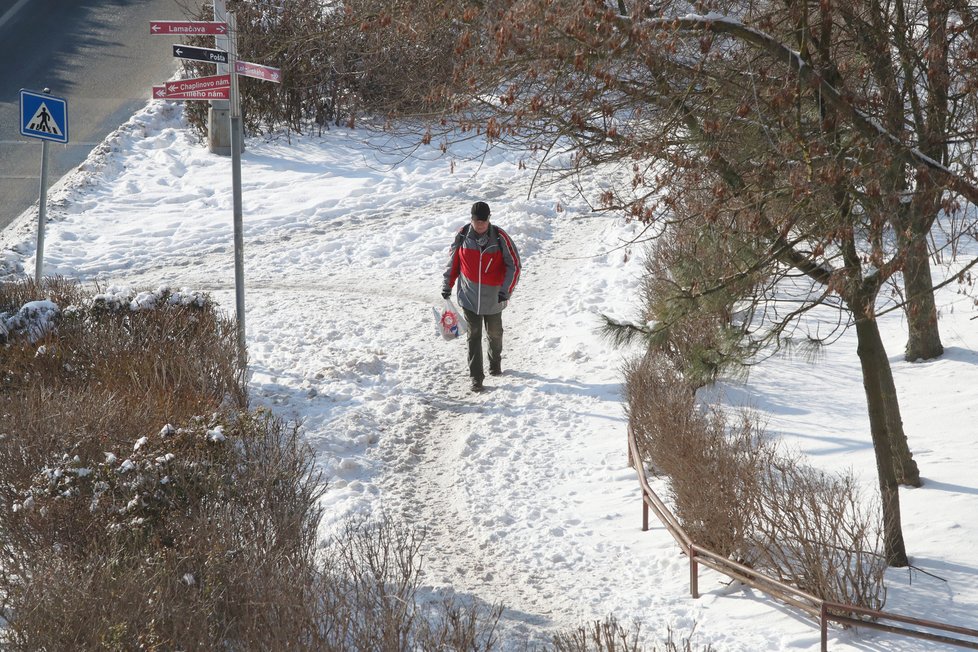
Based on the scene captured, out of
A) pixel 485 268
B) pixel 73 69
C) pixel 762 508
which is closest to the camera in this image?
pixel 762 508

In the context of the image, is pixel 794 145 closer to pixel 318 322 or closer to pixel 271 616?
pixel 271 616

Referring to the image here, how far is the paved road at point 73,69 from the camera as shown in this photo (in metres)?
15.8

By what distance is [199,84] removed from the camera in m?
7.43

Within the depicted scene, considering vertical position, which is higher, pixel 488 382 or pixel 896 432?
pixel 488 382

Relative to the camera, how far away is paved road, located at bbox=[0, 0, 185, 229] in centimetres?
1583

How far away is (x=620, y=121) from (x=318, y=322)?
14.0 ft

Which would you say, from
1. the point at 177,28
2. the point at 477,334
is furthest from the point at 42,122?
the point at 477,334

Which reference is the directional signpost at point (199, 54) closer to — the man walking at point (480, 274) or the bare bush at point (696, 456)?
the man walking at point (480, 274)

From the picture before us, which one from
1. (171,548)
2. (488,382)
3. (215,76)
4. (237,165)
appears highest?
(215,76)

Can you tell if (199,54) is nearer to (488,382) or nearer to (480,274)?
(480,274)

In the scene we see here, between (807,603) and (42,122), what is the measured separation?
910cm

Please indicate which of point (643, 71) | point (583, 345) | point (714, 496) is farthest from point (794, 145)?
point (583, 345)

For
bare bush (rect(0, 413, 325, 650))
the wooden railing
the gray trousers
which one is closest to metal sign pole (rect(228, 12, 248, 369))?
the gray trousers

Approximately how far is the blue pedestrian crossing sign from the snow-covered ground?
1734 millimetres
